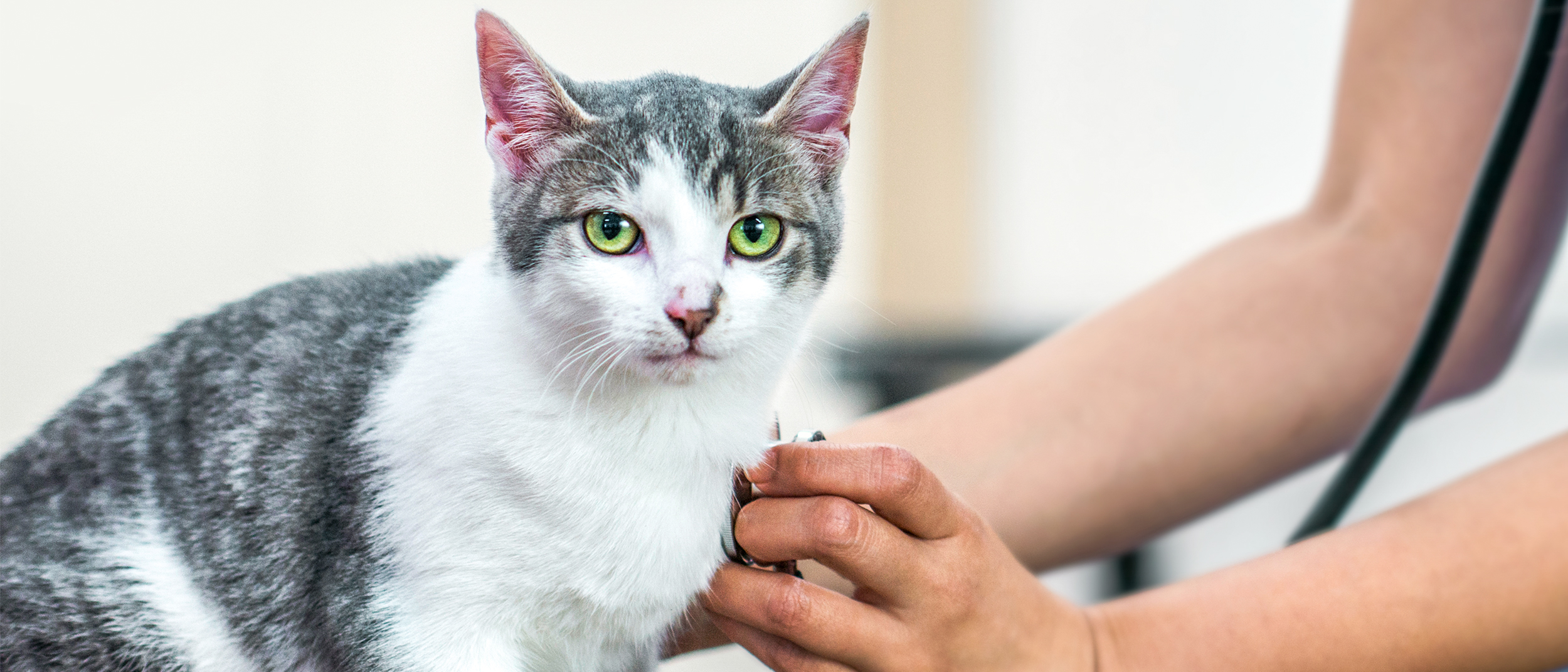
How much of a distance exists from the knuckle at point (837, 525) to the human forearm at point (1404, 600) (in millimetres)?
242

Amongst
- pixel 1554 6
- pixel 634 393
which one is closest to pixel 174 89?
pixel 634 393

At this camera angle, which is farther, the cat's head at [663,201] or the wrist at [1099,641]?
the wrist at [1099,641]

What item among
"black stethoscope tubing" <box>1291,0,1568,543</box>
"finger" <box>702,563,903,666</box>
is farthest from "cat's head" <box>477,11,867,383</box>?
"black stethoscope tubing" <box>1291,0,1568,543</box>

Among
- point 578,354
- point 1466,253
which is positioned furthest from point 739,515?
point 1466,253

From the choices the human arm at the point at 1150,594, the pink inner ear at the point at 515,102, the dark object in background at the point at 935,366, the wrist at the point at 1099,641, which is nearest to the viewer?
the pink inner ear at the point at 515,102

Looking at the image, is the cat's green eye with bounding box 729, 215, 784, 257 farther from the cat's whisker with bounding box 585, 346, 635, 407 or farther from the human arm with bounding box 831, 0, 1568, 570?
the human arm with bounding box 831, 0, 1568, 570

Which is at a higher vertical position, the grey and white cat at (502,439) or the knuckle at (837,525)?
the grey and white cat at (502,439)

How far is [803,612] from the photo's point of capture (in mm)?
600

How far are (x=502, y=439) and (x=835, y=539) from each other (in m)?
0.19

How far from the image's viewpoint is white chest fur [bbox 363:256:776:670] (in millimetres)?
558

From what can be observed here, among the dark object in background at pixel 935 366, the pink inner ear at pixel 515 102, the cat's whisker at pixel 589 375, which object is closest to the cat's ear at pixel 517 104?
the pink inner ear at pixel 515 102

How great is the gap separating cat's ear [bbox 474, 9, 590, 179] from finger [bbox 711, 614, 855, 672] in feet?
0.96

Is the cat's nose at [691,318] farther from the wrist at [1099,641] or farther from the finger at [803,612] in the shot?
the wrist at [1099,641]

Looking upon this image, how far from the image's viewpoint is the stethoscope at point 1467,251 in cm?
74
